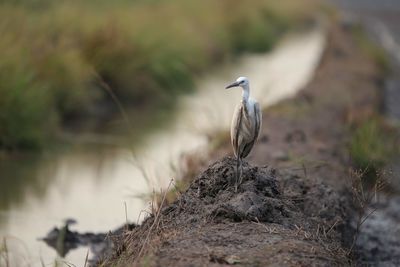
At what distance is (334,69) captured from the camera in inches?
696

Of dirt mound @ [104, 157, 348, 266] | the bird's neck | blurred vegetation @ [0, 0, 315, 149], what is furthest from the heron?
blurred vegetation @ [0, 0, 315, 149]

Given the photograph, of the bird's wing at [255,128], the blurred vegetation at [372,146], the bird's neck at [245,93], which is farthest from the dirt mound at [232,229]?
the blurred vegetation at [372,146]

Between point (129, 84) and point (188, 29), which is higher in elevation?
point (188, 29)

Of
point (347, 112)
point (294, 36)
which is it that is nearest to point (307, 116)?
point (347, 112)

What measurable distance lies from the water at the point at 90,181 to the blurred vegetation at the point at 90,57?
565 millimetres

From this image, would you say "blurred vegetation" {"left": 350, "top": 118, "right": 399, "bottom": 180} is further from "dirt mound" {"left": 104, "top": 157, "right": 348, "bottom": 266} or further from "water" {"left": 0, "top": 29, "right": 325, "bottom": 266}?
"dirt mound" {"left": 104, "top": 157, "right": 348, "bottom": 266}

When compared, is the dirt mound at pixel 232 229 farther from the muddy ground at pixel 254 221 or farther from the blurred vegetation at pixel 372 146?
the blurred vegetation at pixel 372 146

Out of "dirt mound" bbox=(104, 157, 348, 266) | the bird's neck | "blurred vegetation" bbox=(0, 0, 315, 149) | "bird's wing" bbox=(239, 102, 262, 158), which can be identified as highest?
"blurred vegetation" bbox=(0, 0, 315, 149)

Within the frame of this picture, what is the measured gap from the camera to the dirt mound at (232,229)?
5105 millimetres

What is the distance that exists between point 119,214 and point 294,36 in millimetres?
18862

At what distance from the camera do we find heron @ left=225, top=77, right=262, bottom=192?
18.9ft

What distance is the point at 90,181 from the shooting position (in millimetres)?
10484

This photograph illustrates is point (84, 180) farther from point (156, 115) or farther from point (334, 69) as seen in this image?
point (334, 69)

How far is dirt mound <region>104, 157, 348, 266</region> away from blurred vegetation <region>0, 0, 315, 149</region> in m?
3.26
